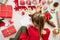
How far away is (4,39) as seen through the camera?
1.54m

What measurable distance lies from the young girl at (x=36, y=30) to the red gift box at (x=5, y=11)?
180 mm

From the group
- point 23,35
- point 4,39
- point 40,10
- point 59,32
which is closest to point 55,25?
point 59,32

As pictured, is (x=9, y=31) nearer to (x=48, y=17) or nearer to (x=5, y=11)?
(x=5, y=11)

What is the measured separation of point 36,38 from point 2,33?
270 millimetres

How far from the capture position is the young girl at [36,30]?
4.95ft

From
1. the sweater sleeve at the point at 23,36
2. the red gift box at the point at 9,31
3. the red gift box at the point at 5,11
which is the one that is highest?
the red gift box at the point at 5,11

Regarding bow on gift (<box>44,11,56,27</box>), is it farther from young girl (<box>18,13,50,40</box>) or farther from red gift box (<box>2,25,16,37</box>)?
red gift box (<box>2,25,16,37</box>)

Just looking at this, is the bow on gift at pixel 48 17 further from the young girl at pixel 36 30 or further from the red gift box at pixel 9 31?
the red gift box at pixel 9 31

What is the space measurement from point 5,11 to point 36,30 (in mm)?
287

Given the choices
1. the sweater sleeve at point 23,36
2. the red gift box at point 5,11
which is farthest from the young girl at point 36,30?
the red gift box at point 5,11

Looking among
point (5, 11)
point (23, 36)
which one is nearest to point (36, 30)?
point (23, 36)

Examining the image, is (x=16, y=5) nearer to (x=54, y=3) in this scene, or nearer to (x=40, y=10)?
(x=40, y=10)

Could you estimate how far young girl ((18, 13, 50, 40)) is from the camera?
59.4 inches

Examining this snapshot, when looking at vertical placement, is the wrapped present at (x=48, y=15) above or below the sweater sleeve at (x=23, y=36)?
above
